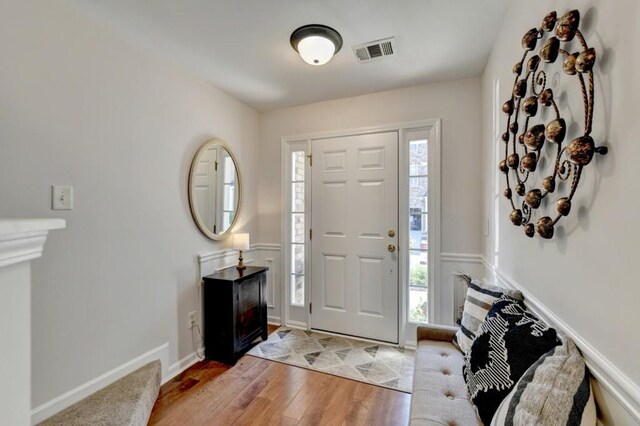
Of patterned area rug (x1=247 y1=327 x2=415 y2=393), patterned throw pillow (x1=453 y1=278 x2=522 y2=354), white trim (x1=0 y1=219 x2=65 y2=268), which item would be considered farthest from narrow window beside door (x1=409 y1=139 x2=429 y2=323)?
white trim (x1=0 y1=219 x2=65 y2=268)

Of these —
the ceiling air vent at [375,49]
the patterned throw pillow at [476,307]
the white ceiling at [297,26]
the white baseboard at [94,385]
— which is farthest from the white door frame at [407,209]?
the white baseboard at [94,385]

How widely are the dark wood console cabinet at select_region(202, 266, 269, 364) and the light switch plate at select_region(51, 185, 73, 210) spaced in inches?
44.4

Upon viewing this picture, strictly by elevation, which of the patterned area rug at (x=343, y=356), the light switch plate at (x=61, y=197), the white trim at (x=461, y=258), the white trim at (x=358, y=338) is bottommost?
the patterned area rug at (x=343, y=356)

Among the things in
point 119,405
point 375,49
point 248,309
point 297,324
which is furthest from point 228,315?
point 375,49

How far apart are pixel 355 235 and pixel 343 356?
1104 millimetres

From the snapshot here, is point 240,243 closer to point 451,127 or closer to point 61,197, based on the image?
point 61,197

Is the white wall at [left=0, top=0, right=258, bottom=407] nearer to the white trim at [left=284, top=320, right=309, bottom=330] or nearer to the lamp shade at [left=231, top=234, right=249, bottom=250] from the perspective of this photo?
the lamp shade at [left=231, top=234, right=249, bottom=250]

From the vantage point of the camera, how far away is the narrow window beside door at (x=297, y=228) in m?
3.16

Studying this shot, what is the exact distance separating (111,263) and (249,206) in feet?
4.99

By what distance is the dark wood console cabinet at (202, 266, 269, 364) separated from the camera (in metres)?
2.37

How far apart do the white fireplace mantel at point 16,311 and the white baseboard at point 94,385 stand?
1134 mm

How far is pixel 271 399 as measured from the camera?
6.42 feet

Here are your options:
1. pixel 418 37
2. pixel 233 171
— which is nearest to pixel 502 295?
pixel 418 37

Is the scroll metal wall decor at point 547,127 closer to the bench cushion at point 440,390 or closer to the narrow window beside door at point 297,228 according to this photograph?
the bench cushion at point 440,390
